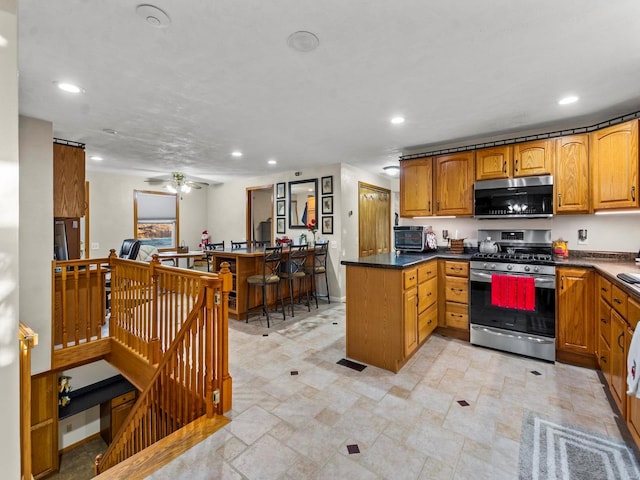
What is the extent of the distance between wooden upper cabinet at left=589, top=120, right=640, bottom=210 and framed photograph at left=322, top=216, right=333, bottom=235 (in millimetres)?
3469

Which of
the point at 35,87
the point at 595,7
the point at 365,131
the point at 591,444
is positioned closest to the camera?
the point at 595,7

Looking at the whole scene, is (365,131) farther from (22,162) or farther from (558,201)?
(22,162)

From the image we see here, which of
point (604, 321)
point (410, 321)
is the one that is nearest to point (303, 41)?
point (410, 321)

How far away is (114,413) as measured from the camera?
3.96 meters

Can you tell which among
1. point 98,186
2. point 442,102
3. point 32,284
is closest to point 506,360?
point 442,102

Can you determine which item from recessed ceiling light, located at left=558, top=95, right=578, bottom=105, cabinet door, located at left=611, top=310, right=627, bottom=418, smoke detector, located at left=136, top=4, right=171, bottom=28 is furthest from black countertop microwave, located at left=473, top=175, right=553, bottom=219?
smoke detector, located at left=136, top=4, right=171, bottom=28

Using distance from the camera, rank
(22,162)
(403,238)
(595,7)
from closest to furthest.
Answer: (595,7), (22,162), (403,238)

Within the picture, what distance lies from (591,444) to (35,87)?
4659 millimetres

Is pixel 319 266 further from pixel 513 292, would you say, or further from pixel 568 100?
pixel 568 100

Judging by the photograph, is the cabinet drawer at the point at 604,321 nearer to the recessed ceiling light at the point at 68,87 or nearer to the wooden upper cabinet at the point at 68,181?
the recessed ceiling light at the point at 68,87

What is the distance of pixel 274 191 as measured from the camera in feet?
20.6

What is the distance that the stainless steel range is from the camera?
2992 mm

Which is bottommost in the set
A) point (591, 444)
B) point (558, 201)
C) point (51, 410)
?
point (51, 410)

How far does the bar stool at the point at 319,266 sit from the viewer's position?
17.0 feet
